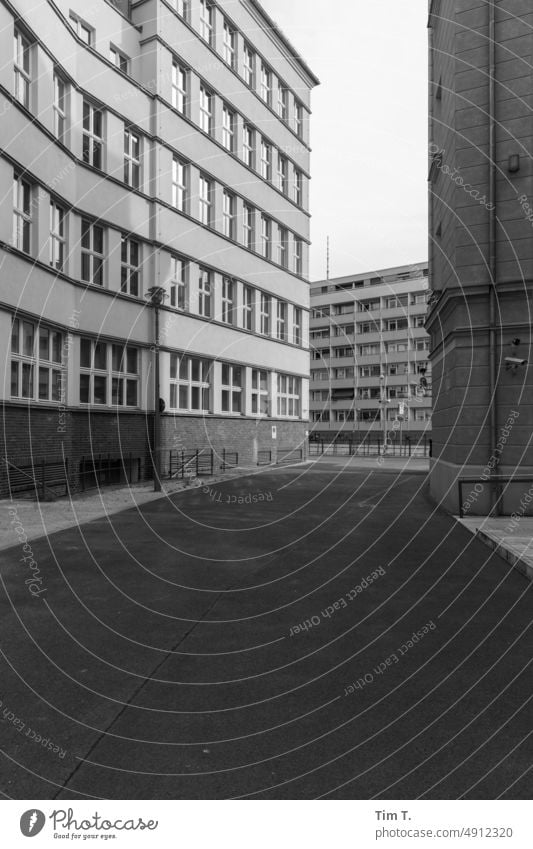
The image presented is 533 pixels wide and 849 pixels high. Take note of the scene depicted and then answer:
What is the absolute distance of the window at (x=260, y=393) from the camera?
33763 mm

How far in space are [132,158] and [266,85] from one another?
48.8 ft

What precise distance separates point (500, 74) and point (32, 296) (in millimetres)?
13826

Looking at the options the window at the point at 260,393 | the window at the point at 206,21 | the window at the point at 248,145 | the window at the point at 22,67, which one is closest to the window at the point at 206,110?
the window at the point at 206,21

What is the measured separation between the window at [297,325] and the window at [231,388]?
722cm

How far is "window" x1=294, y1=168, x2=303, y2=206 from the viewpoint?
38438 mm

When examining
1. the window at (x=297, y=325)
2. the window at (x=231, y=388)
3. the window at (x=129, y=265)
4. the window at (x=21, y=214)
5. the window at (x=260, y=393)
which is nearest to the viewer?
the window at (x=21, y=214)

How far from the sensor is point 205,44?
1123 inches

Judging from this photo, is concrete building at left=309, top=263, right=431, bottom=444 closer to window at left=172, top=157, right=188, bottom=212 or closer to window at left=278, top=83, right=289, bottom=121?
window at left=278, top=83, right=289, bottom=121

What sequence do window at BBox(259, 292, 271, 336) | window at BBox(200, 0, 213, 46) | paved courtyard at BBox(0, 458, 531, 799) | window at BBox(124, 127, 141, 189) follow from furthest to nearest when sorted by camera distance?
window at BBox(259, 292, 271, 336) → window at BBox(200, 0, 213, 46) → window at BBox(124, 127, 141, 189) → paved courtyard at BBox(0, 458, 531, 799)

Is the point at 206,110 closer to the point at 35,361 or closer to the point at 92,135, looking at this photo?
the point at 92,135

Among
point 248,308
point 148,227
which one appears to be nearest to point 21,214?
point 148,227

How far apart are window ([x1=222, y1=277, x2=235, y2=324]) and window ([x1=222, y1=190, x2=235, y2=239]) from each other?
2401mm

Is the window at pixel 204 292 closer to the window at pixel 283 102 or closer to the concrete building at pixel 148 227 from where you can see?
the concrete building at pixel 148 227

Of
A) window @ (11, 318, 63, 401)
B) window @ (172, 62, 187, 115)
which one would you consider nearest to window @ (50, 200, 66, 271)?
window @ (11, 318, 63, 401)
